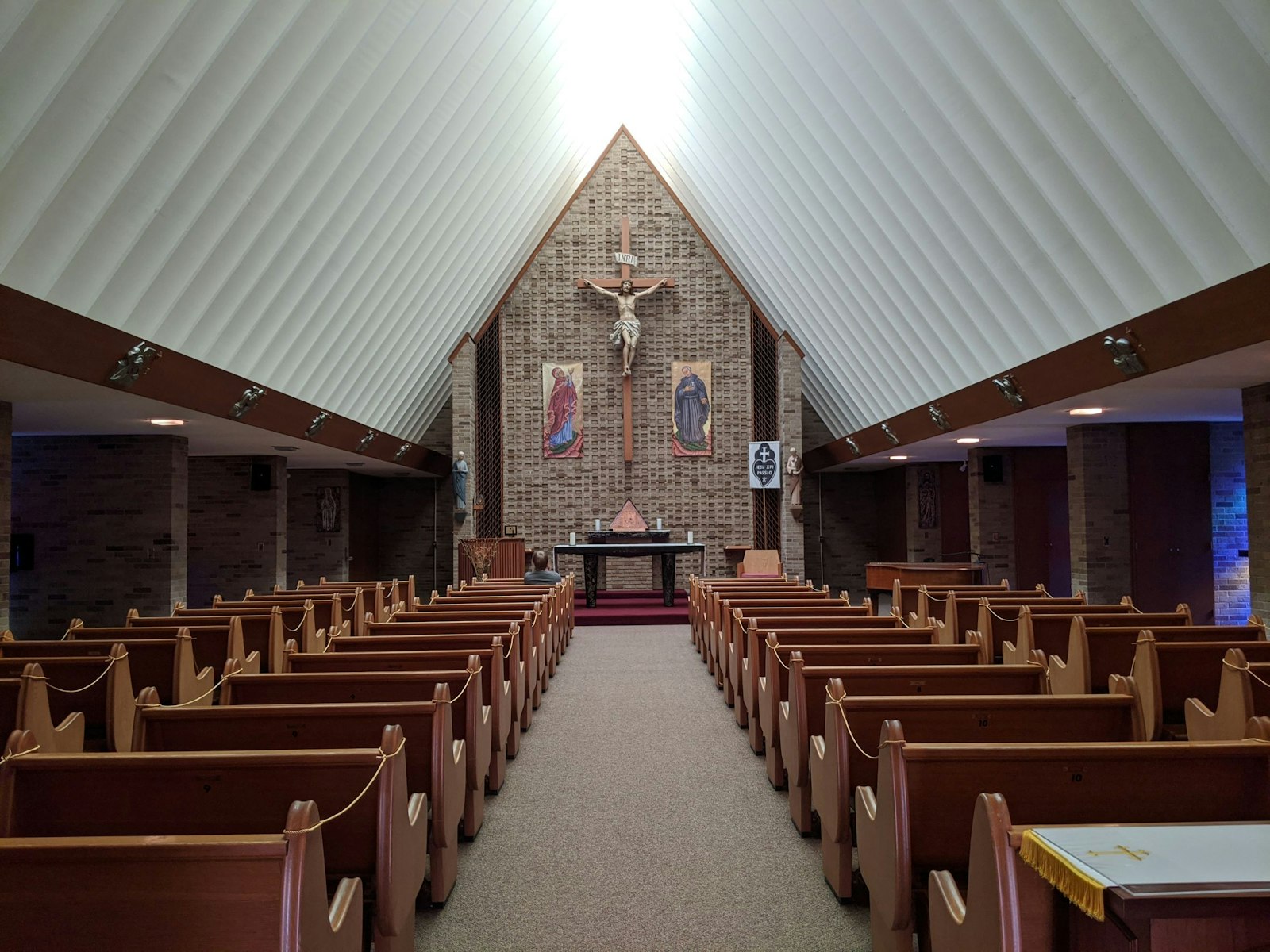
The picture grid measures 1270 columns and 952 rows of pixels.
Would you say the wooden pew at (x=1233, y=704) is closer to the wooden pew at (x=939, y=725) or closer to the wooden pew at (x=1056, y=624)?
the wooden pew at (x=939, y=725)

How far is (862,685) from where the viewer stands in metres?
3.94

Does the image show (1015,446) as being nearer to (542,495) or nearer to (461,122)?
(542,495)

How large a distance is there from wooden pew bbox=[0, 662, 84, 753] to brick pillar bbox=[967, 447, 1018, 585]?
12339 millimetres

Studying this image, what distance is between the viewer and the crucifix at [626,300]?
51.6 ft

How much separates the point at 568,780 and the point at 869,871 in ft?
7.28

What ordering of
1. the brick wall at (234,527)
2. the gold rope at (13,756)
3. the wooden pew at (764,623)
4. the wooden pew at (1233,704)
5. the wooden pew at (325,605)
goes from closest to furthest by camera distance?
1. the gold rope at (13,756)
2. the wooden pew at (1233,704)
3. the wooden pew at (764,623)
4. the wooden pew at (325,605)
5. the brick wall at (234,527)

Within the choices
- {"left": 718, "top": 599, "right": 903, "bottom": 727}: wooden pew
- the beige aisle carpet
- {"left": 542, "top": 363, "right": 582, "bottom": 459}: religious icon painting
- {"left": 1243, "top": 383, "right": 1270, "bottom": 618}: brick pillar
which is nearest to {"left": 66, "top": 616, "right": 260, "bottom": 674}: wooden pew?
the beige aisle carpet

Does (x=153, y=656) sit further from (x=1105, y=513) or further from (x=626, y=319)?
(x=626, y=319)

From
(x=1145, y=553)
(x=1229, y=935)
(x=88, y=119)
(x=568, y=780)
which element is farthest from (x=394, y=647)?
(x=1145, y=553)

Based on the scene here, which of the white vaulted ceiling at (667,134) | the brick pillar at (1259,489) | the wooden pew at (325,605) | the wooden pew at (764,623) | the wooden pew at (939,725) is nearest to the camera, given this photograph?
the wooden pew at (939,725)

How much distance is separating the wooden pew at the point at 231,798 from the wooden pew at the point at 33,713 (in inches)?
53.9

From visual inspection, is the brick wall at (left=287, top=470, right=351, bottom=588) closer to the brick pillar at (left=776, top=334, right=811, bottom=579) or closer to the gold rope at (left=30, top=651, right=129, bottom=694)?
the brick pillar at (left=776, top=334, right=811, bottom=579)

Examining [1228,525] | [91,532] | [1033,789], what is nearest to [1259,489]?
[1228,525]

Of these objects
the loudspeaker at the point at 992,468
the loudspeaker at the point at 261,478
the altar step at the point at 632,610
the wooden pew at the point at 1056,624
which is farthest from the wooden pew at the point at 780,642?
the loudspeaker at the point at 261,478
